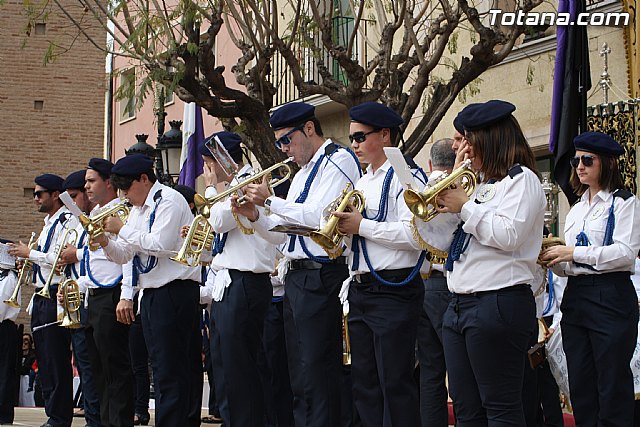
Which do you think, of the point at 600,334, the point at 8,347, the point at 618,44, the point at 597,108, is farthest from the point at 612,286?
the point at 8,347

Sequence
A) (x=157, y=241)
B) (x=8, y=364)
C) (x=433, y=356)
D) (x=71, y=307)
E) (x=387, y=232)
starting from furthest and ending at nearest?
(x=8, y=364), (x=71, y=307), (x=157, y=241), (x=433, y=356), (x=387, y=232)

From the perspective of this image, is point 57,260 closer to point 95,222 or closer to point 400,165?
point 95,222

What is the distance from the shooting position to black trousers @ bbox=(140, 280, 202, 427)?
8617mm

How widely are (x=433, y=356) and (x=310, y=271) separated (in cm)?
134

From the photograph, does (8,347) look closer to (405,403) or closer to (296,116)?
(296,116)

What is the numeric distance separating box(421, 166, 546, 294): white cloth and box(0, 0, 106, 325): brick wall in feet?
82.2

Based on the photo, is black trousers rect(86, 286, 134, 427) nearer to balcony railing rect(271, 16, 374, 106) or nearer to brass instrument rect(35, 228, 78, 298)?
brass instrument rect(35, 228, 78, 298)

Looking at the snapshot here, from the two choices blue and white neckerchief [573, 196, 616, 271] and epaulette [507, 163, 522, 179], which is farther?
blue and white neckerchief [573, 196, 616, 271]

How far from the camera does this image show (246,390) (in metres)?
7.86

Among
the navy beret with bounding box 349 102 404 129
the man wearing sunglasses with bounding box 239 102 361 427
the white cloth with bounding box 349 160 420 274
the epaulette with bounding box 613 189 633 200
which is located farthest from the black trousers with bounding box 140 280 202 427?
the epaulette with bounding box 613 189 633 200

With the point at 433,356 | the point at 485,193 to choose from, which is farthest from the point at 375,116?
the point at 433,356

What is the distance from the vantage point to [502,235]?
549cm

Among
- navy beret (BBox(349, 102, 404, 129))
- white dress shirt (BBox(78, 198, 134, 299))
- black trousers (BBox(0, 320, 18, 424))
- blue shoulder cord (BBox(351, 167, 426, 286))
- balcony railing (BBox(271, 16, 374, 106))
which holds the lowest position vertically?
black trousers (BBox(0, 320, 18, 424))

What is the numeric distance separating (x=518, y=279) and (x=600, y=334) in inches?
74.5
